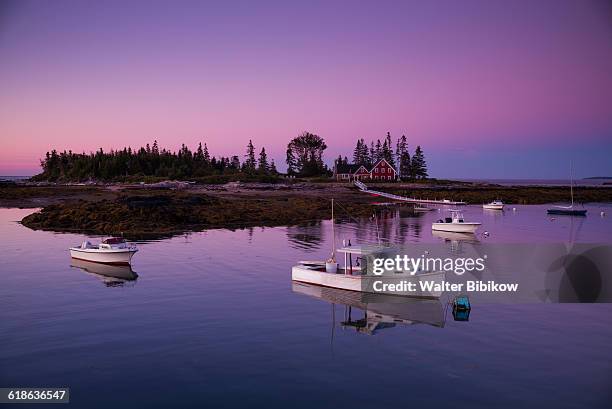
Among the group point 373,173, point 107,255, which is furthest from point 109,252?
point 373,173

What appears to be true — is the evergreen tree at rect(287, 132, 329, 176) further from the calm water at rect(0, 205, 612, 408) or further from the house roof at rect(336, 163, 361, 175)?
the calm water at rect(0, 205, 612, 408)

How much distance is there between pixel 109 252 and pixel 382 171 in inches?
5495

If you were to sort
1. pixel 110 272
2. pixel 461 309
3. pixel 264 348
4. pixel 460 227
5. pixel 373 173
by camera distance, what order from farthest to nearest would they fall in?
pixel 373 173, pixel 460 227, pixel 110 272, pixel 461 309, pixel 264 348

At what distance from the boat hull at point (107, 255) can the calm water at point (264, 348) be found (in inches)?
61.8

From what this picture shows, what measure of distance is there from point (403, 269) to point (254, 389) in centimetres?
1652

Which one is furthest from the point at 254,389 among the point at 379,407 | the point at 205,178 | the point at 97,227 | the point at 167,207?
the point at 205,178

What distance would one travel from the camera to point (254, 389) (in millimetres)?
17938

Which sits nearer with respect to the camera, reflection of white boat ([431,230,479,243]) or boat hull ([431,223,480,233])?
reflection of white boat ([431,230,479,243])

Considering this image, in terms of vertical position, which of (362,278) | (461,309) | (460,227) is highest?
(362,278)

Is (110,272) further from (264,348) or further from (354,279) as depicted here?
(264,348)

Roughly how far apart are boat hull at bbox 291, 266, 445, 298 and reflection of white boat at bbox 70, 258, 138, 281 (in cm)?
1337

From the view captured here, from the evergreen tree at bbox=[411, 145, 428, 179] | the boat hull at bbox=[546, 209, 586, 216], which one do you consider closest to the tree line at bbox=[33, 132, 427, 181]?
the evergreen tree at bbox=[411, 145, 428, 179]

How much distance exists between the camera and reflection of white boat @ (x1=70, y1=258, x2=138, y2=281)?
123ft

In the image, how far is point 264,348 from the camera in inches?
870
